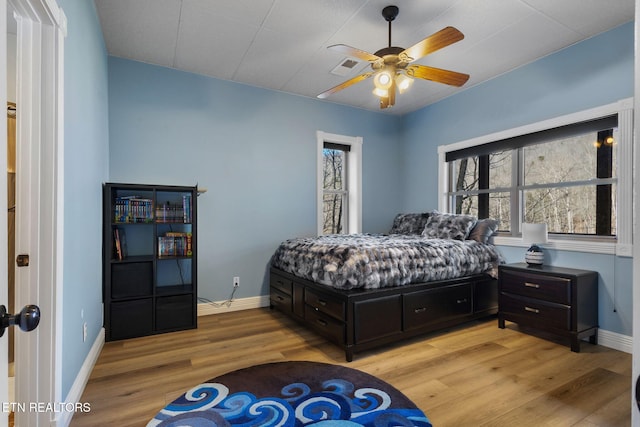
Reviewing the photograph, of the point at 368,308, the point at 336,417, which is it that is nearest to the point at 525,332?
the point at 368,308

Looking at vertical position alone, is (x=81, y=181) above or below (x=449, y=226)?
above

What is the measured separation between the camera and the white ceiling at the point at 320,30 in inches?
95.7

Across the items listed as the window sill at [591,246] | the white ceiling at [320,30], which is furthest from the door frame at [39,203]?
the window sill at [591,246]

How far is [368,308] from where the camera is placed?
8.25 ft

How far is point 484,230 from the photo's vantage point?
3.59 meters

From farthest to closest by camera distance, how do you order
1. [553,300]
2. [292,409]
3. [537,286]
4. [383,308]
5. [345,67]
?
[345,67]
[537,286]
[553,300]
[383,308]
[292,409]

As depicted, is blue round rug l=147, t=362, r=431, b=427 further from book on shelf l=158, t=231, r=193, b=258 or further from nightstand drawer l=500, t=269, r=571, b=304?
nightstand drawer l=500, t=269, r=571, b=304

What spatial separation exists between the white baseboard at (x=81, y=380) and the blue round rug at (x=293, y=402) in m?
0.42

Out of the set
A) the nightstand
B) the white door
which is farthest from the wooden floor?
the white door

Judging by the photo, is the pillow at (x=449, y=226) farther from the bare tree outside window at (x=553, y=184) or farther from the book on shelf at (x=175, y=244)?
the book on shelf at (x=175, y=244)

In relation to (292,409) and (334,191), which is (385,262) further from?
(334,191)

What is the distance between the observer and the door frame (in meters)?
1.41

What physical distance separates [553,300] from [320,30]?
308 centimetres

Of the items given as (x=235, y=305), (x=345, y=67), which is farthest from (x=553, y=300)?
(x=235, y=305)
